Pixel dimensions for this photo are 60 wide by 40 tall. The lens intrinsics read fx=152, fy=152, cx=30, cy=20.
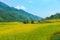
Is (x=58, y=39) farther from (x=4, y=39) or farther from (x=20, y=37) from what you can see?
(x=4, y=39)

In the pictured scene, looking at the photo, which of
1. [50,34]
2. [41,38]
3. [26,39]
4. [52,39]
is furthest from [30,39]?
[50,34]

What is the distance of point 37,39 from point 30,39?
50.1 inches

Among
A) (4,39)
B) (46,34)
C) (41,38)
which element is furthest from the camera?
(46,34)

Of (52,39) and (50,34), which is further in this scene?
(50,34)

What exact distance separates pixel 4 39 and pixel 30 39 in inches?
151

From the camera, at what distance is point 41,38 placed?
23781mm

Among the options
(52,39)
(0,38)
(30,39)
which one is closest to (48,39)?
(52,39)

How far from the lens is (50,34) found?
26.5m

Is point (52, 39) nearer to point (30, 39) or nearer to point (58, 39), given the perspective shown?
point (58, 39)

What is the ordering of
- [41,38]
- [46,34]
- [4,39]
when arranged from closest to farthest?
[4,39] → [41,38] → [46,34]

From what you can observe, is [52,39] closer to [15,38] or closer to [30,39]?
[30,39]

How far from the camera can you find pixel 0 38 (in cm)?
2269

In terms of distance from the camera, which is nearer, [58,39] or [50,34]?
[58,39]

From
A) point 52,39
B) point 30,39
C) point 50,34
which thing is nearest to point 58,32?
point 50,34
